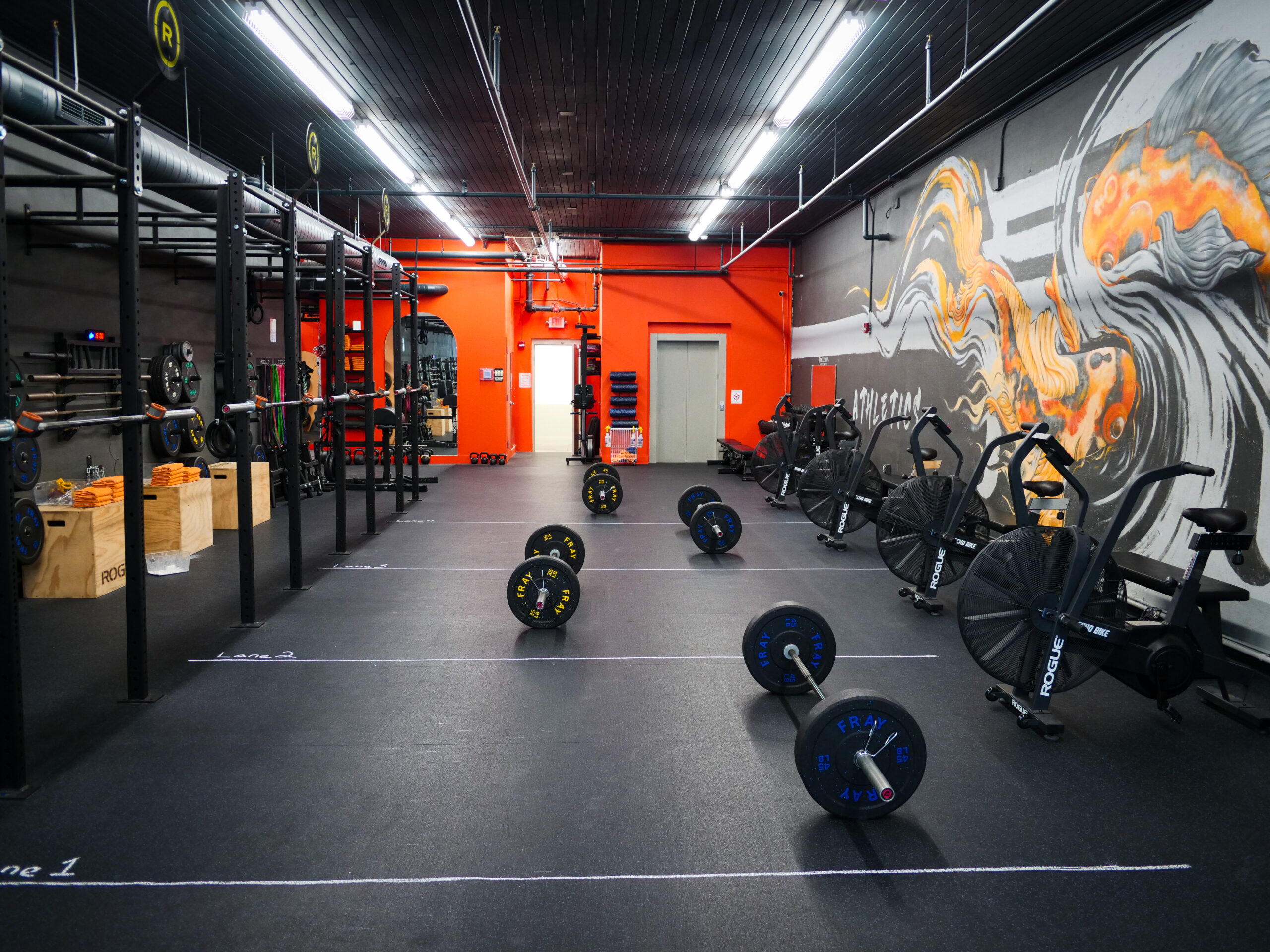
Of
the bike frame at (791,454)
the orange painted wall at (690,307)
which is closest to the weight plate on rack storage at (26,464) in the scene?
the bike frame at (791,454)

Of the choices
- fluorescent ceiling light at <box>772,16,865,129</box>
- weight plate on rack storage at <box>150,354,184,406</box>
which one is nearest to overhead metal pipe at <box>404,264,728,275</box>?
weight plate on rack storage at <box>150,354,184,406</box>

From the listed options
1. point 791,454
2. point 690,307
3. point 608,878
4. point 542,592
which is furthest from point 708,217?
point 608,878

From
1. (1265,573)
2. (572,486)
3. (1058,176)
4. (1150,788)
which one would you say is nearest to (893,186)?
(1058,176)

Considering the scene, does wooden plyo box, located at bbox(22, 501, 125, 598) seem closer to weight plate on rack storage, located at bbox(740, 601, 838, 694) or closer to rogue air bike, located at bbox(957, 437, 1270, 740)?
weight plate on rack storage, located at bbox(740, 601, 838, 694)

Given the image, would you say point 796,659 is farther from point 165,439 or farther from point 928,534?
point 165,439

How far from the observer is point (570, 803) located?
2.66 metres

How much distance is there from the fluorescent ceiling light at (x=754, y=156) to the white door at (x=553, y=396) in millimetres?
7687

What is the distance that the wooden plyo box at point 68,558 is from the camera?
494 cm

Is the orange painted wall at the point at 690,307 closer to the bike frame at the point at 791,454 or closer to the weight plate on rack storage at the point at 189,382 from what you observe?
the bike frame at the point at 791,454

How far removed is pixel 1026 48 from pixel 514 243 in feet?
29.9

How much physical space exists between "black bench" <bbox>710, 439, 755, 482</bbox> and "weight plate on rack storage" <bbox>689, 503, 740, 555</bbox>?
4564 mm

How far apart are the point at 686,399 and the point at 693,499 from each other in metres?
6.17

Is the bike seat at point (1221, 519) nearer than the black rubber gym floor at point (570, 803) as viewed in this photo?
No

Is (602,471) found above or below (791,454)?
below
